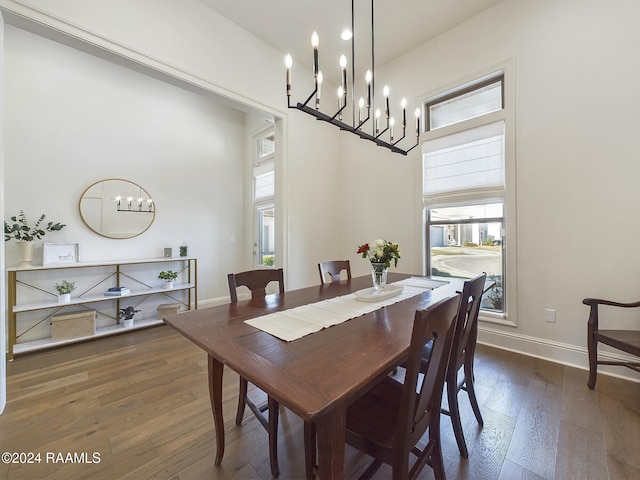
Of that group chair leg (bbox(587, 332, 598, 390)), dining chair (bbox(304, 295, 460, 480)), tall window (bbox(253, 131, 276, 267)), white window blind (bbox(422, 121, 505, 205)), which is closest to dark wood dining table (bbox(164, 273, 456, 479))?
dining chair (bbox(304, 295, 460, 480))

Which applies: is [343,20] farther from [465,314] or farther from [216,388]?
[216,388]

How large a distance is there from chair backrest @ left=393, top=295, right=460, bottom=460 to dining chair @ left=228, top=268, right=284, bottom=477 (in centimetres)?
66

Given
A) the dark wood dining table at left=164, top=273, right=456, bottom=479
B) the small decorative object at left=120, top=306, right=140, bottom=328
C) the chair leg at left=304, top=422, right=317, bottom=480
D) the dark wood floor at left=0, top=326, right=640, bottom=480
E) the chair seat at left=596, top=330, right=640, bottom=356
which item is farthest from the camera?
the small decorative object at left=120, top=306, right=140, bottom=328

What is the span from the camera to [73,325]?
295 centimetres

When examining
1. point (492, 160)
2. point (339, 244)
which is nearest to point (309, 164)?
point (339, 244)

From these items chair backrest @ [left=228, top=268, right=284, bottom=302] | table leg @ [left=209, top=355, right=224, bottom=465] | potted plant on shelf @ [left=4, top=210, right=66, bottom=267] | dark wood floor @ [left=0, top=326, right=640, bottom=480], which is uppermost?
potted plant on shelf @ [left=4, top=210, right=66, bottom=267]

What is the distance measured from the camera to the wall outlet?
2.44 meters

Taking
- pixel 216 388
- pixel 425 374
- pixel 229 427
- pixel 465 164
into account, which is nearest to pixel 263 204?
pixel 465 164

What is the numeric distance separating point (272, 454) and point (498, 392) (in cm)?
173

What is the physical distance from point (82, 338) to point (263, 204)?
118 inches

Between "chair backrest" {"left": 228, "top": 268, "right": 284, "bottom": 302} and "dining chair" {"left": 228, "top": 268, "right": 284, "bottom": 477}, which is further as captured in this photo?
"chair backrest" {"left": 228, "top": 268, "right": 284, "bottom": 302}

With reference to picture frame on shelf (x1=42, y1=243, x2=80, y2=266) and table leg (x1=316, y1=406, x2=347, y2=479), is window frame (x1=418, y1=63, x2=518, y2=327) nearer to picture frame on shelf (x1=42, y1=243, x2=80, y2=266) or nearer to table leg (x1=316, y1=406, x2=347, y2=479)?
table leg (x1=316, y1=406, x2=347, y2=479)

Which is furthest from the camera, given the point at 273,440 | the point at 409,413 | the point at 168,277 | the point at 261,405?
the point at 168,277

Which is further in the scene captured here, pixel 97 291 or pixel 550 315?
pixel 97 291
